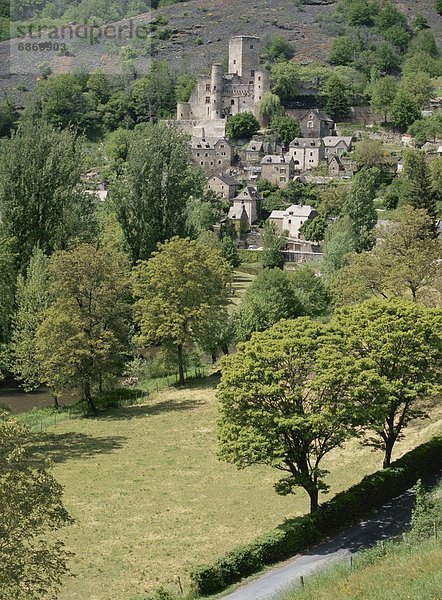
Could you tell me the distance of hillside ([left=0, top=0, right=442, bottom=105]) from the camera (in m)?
157

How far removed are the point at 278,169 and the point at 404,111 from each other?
21.6 meters

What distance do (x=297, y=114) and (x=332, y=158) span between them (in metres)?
16.2

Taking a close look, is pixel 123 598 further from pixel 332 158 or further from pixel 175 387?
pixel 332 158

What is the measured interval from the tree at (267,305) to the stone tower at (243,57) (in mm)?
78710

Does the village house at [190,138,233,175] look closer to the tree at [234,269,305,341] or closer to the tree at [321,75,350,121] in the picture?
the tree at [321,75,350,121]

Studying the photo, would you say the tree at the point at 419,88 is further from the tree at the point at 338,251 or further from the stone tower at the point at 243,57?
the tree at the point at 338,251

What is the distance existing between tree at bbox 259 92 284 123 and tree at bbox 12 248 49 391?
71434mm

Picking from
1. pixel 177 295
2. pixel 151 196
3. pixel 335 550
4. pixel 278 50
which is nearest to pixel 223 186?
pixel 151 196

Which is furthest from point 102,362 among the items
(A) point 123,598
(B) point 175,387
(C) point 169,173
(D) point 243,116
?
(D) point 243,116

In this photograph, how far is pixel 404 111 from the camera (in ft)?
348

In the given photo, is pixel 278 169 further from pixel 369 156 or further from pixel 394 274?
pixel 394 274

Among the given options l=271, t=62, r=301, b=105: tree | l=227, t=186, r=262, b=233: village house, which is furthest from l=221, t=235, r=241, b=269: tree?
l=271, t=62, r=301, b=105: tree

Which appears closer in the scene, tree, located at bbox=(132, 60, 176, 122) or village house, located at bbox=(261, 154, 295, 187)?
village house, located at bbox=(261, 154, 295, 187)

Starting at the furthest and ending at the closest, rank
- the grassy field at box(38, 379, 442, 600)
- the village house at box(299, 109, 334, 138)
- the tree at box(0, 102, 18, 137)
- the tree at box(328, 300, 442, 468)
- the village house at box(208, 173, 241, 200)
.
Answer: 1. the tree at box(0, 102, 18, 137)
2. the village house at box(299, 109, 334, 138)
3. the village house at box(208, 173, 241, 200)
4. the tree at box(328, 300, 442, 468)
5. the grassy field at box(38, 379, 442, 600)
